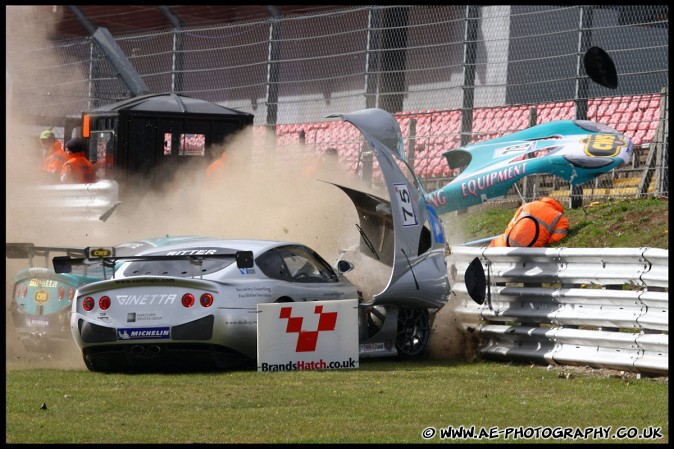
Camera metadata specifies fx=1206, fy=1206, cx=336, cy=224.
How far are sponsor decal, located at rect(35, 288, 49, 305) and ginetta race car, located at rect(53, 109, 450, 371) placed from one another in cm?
80

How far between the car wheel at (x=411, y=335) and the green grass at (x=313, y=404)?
957 mm

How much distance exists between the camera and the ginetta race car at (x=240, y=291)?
10156 millimetres

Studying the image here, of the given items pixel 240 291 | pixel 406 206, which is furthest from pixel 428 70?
pixel 240 291

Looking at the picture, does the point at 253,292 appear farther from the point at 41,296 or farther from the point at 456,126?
the point at 456,126

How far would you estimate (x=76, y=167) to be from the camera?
18.2 meters

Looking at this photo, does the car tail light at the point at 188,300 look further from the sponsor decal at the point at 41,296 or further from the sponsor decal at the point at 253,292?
the sponsor decal at the point at 41,296

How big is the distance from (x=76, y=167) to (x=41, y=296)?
7077 mm

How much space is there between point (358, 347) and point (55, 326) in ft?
9.38

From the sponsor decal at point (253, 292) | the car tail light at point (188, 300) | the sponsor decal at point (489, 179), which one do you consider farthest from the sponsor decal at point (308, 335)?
the sponsor decal at point (489, 179)

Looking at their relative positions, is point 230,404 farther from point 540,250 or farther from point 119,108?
point 119,108

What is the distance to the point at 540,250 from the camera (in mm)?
11484

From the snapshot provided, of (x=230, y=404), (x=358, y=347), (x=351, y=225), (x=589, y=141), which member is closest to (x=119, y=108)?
(x=351, y=225)

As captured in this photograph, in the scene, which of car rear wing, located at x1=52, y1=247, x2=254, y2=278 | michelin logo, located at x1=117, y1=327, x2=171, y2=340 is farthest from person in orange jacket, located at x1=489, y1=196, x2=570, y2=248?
michelin logo, located at x1=117, y1=327, x2=171, y2=340

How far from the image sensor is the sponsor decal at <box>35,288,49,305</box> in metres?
11.4
